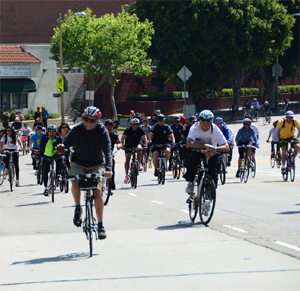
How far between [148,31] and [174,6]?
3.02 metres

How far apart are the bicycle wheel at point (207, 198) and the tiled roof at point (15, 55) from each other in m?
37.9

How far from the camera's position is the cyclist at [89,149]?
7336mm

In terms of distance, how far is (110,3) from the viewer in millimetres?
64188

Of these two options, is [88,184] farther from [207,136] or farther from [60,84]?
[60,84]

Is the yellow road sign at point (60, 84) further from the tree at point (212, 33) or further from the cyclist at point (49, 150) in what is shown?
the cyclist at point (49, 150)

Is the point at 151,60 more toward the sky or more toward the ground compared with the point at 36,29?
more toward the ground

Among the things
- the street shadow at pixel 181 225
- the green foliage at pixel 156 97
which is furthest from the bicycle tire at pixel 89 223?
the green foliage at pixel 156 97

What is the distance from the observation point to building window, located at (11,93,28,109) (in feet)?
147

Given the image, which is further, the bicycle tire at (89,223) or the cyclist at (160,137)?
the cyclist at (160,137)

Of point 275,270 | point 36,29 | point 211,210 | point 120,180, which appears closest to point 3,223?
point 211,210

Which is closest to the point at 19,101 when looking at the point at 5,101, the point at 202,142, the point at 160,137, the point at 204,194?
the point at 5,101

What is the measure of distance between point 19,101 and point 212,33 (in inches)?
633

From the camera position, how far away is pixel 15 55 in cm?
4550

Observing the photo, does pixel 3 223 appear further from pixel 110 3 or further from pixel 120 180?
pixel 110 3
